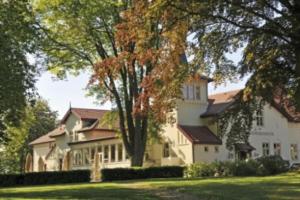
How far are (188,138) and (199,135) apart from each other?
142 centimetres

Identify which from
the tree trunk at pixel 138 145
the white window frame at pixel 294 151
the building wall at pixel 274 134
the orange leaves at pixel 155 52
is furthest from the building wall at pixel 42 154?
the orange leaves at pixel 155 52

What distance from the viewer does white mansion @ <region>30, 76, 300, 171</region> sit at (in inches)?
2050

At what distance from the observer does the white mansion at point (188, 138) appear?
52062 mm

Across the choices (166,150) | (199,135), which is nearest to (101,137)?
(166,150)

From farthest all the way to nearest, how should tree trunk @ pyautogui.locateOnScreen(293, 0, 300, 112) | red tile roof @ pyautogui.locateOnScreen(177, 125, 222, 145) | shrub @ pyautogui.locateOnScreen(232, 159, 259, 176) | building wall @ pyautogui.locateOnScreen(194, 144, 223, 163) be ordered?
red tile roof @ pyautogui.locateOnScreen(177, 125, 222, 145) → building wall @ pyautogui.locateOnScreen(194, 144, 223, 163) → shrub @ pyautogui.locateOnScreen(232, 159, 259, 176) → tree trunk @ pyautogui.locateOnScreen(293, 0, 300, 112)

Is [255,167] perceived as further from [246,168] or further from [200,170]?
[200,170]

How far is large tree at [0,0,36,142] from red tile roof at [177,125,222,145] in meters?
24.2

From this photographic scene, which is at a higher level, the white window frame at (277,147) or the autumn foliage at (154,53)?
the autumn foliage at (154,53)

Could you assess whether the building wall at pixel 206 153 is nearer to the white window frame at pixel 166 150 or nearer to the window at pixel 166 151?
the white window frame at pixel 166 150

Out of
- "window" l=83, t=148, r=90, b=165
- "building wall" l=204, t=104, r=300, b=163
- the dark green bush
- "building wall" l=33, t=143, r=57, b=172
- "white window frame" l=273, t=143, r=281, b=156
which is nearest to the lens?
the dark green bush

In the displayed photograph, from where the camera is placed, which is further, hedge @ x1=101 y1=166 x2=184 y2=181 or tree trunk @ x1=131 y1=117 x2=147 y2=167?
tree trunk @ x1=131 y1=117 x2=147 y2=167

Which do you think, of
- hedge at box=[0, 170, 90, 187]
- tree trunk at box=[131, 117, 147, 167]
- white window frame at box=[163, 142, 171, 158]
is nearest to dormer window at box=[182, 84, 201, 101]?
white window frame at box=[163, 142, 171, 158]

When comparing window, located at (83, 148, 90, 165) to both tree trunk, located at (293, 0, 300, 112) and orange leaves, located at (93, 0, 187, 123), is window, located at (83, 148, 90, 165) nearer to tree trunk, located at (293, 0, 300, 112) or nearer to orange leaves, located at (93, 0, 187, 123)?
orange leaves, located at (93, 0, 187, 123)

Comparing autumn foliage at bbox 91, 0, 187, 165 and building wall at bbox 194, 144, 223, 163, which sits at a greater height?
autumn foliage at bbox 91, 0, 187, 165
